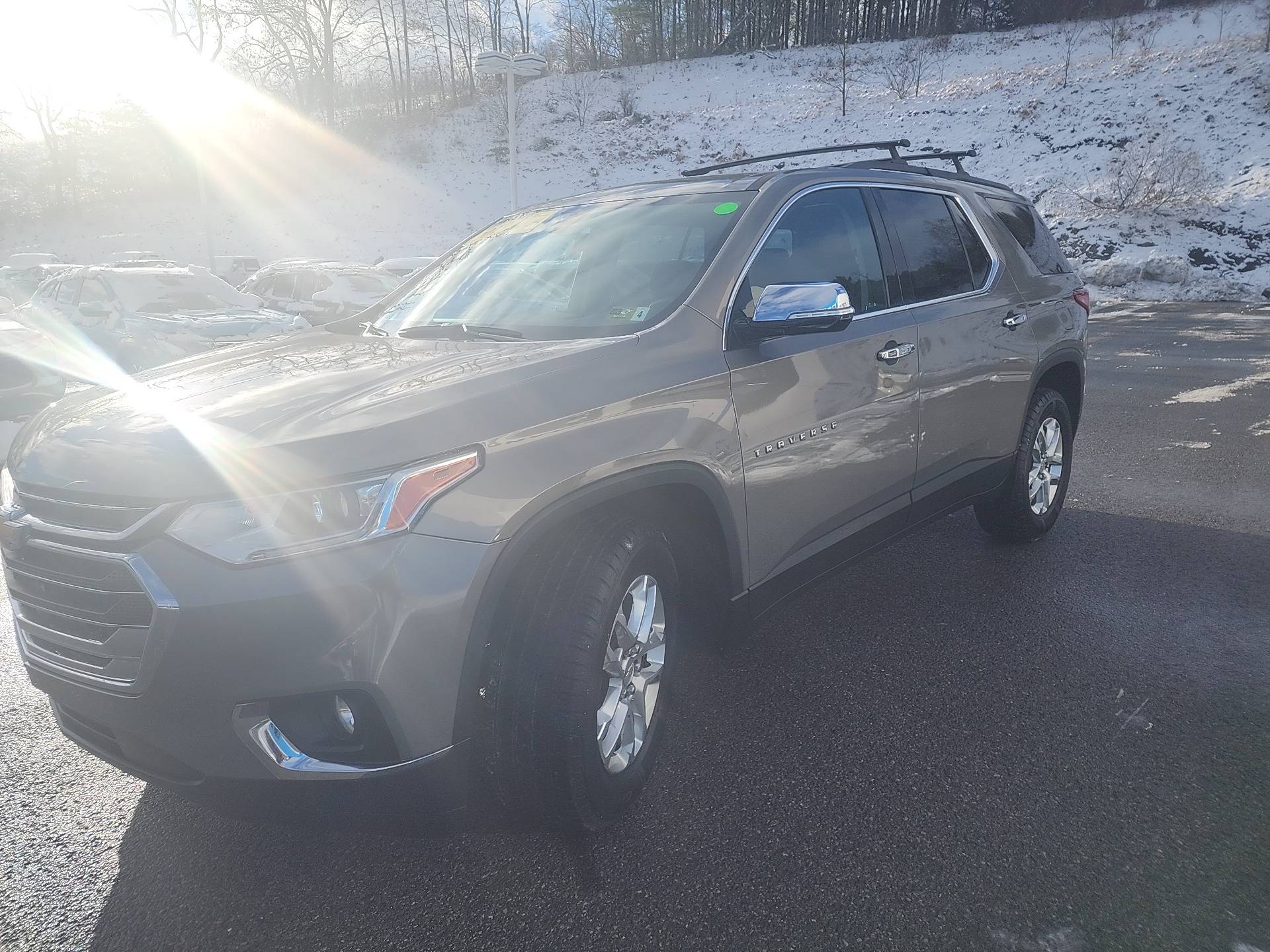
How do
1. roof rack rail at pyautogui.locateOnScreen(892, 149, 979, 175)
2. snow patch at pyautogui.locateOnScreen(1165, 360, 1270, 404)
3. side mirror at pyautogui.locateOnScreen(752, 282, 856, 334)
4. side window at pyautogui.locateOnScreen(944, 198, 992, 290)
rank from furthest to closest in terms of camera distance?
snow patch at pyautogui.locateOnScreen(1165, 360, 1270, 404)
roof rack rail at pyautogui.locateOnScreen(892, 149, 979, 175)
side window at pyautogui.locateOnScreen(944, 198, 992, 290)
side mirror at pyautogui.locateOnScreen(752, 282, 856, 334)

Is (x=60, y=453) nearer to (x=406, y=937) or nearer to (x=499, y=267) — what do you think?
(x=406, y=937)

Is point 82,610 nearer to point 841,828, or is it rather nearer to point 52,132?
point 841,828

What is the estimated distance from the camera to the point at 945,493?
390cm

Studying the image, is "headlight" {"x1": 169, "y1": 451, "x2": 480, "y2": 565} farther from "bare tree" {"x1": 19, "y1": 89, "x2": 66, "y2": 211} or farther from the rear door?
"bare tree" {"x1": 19, "y1": 89, "x2": 66, "y2": 211}

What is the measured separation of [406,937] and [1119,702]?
2498 millimetres

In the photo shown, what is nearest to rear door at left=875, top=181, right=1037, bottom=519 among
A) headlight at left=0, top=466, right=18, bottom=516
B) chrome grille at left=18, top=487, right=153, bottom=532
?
chrome grille at left=18, top=487, right=153, bottom=532

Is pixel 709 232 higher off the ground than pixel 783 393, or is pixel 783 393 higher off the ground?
pixel 709 232

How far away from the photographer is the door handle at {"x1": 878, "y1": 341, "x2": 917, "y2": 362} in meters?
3.31

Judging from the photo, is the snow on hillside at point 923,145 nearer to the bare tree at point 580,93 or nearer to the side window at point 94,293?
the bare tree at point 580,93

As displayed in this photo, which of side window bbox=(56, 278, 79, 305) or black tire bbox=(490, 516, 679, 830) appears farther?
side window bbox=(56, 278, 79, 305)

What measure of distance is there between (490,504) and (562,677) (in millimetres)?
482

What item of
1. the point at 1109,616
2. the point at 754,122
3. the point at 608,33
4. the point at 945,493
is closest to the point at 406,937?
the point at 945,493

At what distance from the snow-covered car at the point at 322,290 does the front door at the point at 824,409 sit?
36.2 ft

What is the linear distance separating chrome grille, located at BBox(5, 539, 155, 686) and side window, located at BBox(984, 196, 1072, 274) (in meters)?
4.17
